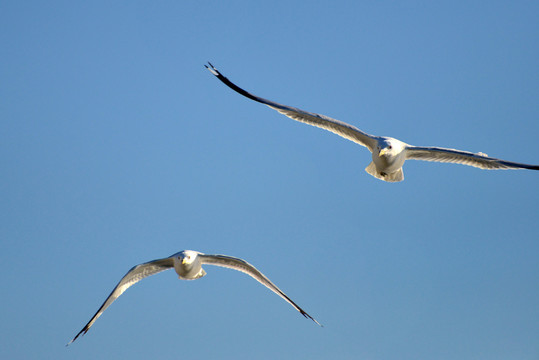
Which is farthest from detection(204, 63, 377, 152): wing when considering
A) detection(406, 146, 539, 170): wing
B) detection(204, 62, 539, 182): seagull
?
detection(406, 146, 539, 170): wing

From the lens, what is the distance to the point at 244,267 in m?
19.3

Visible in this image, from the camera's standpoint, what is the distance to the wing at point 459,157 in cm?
1638

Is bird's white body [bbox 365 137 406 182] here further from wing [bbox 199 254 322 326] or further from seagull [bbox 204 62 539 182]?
wing [bbox 199 254 322 326]

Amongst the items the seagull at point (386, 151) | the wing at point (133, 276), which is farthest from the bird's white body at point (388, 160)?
the wing at point (133, 276)

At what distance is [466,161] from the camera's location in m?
17.0

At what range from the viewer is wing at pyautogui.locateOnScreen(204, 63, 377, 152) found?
659 inches

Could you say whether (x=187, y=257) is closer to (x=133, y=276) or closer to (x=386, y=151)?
(x=133, y=276)

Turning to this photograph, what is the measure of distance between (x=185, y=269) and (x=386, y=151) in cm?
614

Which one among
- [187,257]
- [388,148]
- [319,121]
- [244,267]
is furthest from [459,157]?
[187,257]

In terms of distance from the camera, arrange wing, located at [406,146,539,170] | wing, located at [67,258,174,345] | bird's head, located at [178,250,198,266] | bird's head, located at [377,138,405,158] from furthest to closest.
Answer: wing, located at [67,258,174,345] → bird's head, located at [178,250,198,266] → wing, located at [406,146,539,170] → bird's head, located at [377,138,405,158]

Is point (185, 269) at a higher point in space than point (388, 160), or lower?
lower

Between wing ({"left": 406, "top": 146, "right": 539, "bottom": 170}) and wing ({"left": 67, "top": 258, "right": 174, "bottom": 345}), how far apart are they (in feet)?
23.5

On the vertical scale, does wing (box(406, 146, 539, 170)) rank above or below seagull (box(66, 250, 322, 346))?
above

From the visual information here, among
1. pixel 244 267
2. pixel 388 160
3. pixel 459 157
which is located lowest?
pixel 244 267
